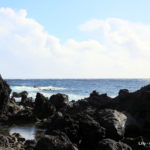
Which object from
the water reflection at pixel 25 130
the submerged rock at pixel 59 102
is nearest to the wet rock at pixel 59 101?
the submerged rock at pixel 59 102

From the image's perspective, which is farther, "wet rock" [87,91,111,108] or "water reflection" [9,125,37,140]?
"wet rock" [87,91,111,108]

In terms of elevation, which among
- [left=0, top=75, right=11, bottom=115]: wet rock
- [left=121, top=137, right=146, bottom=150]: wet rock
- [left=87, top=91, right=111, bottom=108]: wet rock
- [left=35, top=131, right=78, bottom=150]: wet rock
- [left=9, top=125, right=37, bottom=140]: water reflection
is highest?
[left=0, top=75, right=11, bottom=115]: wet rock

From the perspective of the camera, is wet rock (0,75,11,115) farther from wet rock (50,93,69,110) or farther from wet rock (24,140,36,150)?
wet rock (50,93,69,110)

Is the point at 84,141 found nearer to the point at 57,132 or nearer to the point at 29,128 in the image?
the point at 57,132

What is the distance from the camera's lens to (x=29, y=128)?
28438 mm

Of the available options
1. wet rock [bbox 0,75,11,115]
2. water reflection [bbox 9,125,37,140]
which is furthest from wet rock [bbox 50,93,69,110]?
wet rock [bbox 0,75,11,115]

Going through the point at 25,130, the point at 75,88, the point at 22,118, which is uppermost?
the point at 75,88

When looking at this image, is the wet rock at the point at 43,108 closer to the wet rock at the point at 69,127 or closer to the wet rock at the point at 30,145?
the wet rock at the point at 69,127

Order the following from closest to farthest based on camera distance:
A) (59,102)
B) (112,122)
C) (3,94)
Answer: (3,94)
(112,122)
(59,102)

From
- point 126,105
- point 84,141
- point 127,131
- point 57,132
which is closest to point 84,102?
point 126,105

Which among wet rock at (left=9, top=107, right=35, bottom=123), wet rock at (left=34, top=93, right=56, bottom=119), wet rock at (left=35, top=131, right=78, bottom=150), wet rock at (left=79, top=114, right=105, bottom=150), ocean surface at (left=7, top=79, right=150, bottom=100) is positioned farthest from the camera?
ocean surface at (left=7, top=79, right=150, bottom=100)

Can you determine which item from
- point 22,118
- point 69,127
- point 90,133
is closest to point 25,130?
point 22,118

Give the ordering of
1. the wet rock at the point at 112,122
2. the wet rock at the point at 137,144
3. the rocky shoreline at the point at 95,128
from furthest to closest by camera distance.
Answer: the wet rock at the point at 112,122, the wet rock at the point at 137,144, the rocky shoreline at the point at 95,128

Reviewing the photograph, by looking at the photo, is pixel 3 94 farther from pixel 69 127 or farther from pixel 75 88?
pixel 75 88
